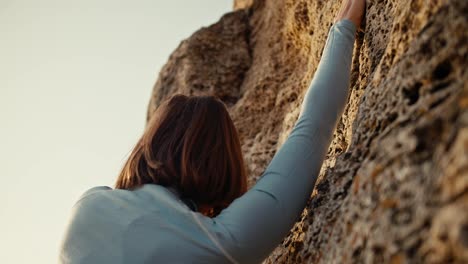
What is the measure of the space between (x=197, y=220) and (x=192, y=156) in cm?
31

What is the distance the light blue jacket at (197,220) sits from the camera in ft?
4.42

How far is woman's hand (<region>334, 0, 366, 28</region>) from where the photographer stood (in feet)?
6.58

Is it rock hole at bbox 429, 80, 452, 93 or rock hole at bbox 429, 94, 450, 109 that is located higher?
rock hole at bbox 429, 80, 452, 93

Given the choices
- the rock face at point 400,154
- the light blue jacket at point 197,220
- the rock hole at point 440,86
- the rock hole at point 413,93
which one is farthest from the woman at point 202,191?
the rock hole at point 440,86

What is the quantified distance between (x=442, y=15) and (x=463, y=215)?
0.55 meters

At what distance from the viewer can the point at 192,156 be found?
5.41 ft

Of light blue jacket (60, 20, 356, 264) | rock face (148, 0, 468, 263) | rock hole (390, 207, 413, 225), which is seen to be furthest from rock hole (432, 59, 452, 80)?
light blue jacket (60, 20, 356, 264)

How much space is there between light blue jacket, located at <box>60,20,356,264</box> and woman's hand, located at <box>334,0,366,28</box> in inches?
21.8

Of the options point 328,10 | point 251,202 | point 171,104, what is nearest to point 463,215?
point 251,202

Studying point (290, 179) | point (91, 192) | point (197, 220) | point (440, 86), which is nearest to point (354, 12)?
point (290, 179)

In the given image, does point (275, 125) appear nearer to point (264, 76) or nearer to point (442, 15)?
point (264, 76)

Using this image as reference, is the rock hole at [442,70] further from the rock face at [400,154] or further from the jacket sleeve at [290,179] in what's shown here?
the jacket sleeve at [290,179]

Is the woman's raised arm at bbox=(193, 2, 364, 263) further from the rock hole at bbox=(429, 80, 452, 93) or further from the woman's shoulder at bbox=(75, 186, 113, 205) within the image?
the rock hole at bbox=(429, 80, 452, 93)

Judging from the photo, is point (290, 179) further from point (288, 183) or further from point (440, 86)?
point (440, 86)
